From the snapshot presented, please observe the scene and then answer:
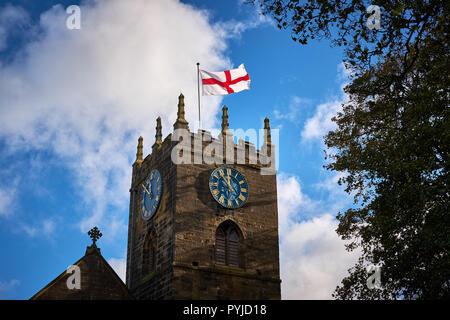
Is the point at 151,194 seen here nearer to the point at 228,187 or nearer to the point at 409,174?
the point at 228,187

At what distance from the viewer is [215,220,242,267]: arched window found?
2969cm

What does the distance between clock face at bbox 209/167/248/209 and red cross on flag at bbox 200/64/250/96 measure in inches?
170

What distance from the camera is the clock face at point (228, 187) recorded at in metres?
30.5

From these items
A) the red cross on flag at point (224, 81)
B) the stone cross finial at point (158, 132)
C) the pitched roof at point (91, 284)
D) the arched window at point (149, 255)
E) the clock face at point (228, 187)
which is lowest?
the pitched roof at point (91, 284)

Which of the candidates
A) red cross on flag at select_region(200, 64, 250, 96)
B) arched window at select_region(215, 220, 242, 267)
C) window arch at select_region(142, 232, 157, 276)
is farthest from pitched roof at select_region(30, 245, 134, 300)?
red cross on flag at select_region(200, 64, 250, 96)

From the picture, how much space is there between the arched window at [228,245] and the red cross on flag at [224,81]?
23.6ft

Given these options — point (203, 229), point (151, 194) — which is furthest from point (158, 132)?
point (203, 229)

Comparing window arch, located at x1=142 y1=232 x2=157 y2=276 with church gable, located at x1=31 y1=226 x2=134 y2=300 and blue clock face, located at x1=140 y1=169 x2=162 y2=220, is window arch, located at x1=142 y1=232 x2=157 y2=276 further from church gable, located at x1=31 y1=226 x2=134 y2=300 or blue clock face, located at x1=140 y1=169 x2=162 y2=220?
church gable, located at x1=31 y1=226 x2=134 y2=300

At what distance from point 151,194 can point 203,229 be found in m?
4.72

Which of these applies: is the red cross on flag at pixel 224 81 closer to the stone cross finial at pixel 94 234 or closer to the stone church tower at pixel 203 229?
the stone church tower at pixel 203 229

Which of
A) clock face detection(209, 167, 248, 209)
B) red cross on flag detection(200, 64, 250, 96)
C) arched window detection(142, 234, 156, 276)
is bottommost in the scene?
arched window detection(142, 234, 156, 276)

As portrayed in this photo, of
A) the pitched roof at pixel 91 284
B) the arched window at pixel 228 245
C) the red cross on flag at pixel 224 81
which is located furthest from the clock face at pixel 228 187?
the pitched roof at pixel 91 284

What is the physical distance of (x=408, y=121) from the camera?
21719 mm

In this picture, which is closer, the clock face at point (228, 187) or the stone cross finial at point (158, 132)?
the clock face at point (228, 187)
